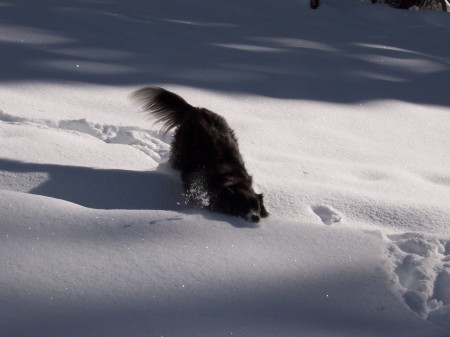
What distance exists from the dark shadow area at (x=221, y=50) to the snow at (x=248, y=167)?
0.04 meters

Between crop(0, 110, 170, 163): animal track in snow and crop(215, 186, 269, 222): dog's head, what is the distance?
0.97 m

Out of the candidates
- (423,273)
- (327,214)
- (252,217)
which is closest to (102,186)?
(252,217)

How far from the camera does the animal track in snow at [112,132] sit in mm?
6051

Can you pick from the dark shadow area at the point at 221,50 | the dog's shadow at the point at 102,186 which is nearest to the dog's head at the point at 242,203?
the dog's shadow at the point at 102,186

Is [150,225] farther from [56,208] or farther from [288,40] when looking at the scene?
[288,40]

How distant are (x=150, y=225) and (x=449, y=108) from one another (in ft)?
17.8

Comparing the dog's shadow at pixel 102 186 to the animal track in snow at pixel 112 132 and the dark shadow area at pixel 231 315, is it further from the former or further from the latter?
the dark shadow area at pixel 231 315

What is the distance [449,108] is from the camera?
873 cm

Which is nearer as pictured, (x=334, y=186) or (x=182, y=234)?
(x=182, y=234)

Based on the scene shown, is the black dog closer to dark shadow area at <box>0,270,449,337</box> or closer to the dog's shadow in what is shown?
the dog's shadow

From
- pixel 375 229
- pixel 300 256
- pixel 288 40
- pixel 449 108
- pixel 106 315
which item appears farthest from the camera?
pixel 288 40

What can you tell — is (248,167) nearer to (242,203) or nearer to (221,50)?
(242,203)

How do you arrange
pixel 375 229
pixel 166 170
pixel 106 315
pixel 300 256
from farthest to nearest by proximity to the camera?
pixel 166 170 → pixel 375 229 → pixel 300 256 → pixel 106 315

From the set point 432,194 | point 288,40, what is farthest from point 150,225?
point 288,40
